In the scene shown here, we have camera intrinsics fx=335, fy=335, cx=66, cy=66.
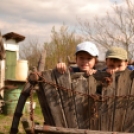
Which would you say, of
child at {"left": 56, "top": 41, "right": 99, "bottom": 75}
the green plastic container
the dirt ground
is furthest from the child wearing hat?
the green plastic container

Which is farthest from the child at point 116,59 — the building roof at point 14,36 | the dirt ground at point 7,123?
the building roof at point 14,36

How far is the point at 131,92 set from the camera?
2.88 m

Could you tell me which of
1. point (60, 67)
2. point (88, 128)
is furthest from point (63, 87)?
point (88, 128)

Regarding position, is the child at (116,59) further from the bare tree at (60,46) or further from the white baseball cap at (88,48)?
the bare tree at (60,46)

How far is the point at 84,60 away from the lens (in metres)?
3.30

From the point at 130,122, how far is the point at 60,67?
2.55ft

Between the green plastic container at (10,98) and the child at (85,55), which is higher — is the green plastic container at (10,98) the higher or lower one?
the lower one

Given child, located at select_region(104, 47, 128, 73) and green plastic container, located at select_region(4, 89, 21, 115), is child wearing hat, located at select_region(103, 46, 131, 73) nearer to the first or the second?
child, located at select_region(104, 47, 128, 73)

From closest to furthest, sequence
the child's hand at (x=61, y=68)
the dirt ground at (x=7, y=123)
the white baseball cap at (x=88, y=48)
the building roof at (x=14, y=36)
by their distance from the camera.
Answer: the child's hand at (x=61, y=68) < the white baseball cap at (x=88, y=48) < the dirt ground at (x=7, y=123) < the building roof at (x=14, y=36)

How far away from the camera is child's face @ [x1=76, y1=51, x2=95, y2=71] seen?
328 cm

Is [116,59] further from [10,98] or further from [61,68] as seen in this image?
[10,98]

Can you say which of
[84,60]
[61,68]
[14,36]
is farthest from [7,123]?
[61,68]

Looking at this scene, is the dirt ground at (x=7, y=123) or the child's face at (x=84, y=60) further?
the dirt ground at (x=7, y=123)

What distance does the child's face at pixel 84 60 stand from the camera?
3281mm
